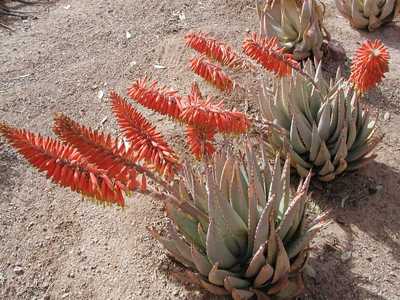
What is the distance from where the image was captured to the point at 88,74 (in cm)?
539

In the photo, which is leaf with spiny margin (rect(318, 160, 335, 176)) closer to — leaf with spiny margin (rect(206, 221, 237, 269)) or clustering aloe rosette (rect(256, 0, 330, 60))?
leaf with spiny margin (rect(206, 221, 237, 269))

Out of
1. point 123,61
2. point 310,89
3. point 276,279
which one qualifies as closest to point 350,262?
point 276,279

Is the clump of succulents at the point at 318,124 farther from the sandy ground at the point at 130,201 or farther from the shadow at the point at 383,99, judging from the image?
the shadow at the point at 383,99

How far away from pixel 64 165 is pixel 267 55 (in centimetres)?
157

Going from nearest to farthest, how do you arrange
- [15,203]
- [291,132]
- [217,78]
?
[217,78] → [291,132] → [15,203]

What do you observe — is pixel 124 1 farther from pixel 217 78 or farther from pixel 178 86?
pixel 217 78

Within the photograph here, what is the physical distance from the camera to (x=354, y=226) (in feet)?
12.1

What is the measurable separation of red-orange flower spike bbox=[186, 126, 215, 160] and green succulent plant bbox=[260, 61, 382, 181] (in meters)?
0.60

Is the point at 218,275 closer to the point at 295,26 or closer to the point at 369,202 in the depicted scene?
the point at 369,202

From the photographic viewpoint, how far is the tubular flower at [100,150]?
233 centimetres

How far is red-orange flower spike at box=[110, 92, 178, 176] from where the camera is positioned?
2676 mm

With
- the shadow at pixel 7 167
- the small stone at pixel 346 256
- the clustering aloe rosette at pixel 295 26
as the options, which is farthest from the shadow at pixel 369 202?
the shadow at pixel 7 167

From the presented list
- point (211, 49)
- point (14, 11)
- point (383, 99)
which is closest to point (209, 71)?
point (211, 49)

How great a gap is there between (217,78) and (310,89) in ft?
2.91
